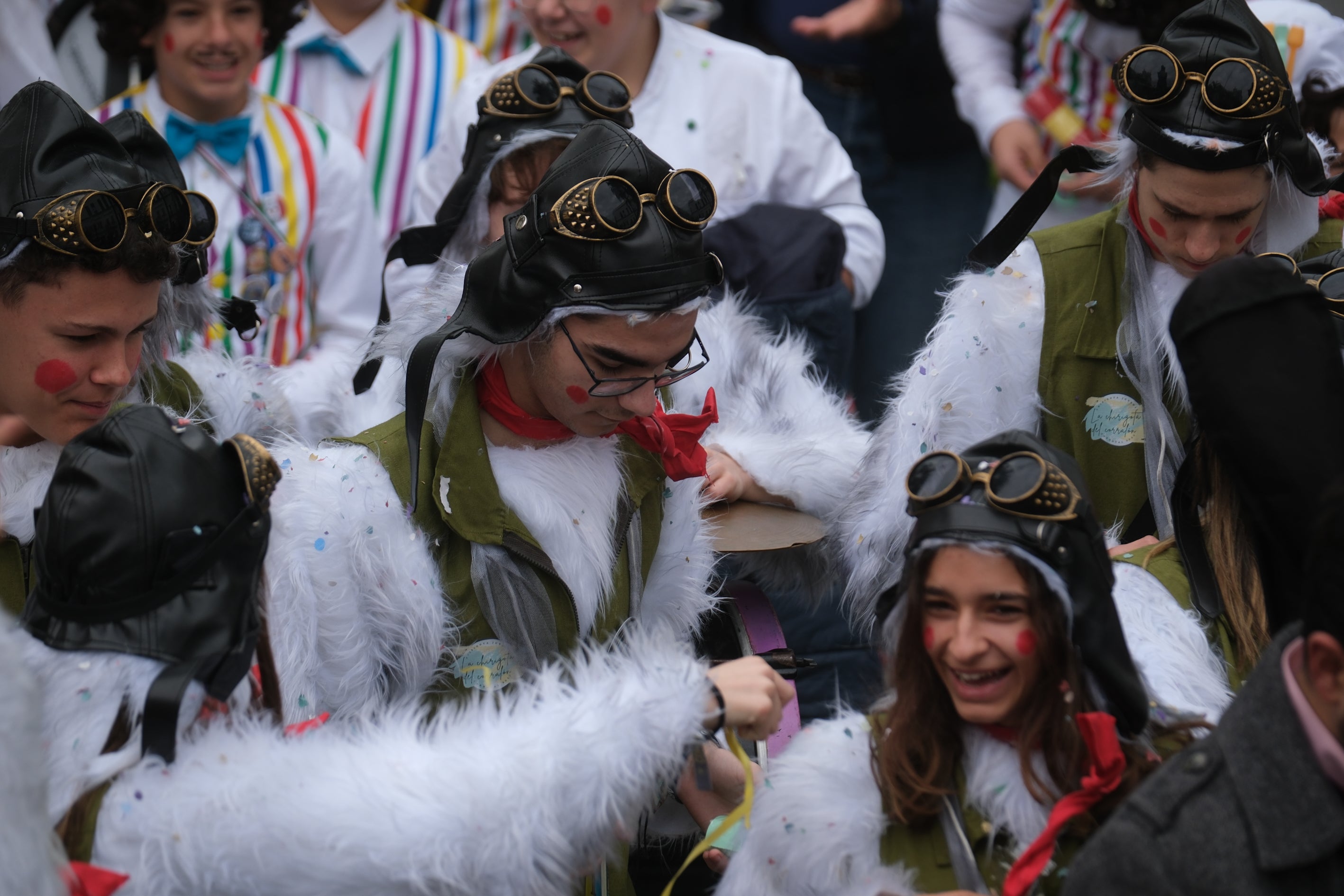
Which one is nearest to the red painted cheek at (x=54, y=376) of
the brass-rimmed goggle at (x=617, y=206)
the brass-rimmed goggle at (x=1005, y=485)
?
the brass-rimmed goggle at (x=617, y=206)

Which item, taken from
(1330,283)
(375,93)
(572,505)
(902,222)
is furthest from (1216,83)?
(375,93)

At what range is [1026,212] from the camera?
3.10 m

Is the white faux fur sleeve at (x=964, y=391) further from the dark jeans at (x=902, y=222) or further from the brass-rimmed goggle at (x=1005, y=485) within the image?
the dark jeans at (x=902, y=222)

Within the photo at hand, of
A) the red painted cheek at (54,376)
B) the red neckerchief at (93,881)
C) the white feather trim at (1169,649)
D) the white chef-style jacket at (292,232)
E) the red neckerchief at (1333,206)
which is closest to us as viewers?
the red neckerchief at (93,881)

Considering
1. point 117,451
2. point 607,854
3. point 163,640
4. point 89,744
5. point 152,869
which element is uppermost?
point 117,451

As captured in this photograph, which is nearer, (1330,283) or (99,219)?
(99,219)

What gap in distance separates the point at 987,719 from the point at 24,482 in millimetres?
1880

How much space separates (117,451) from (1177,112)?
223 cm

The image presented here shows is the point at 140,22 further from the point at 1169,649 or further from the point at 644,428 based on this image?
the point at 1169,649

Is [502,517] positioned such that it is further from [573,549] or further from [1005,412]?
[1005,412]

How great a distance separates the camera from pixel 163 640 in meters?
2.03

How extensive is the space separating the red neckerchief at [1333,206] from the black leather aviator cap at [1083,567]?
1.86 m

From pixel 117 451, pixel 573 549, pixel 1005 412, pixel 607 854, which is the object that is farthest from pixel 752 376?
pixel 117 451

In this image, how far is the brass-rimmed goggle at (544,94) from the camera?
372 centimetres
